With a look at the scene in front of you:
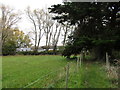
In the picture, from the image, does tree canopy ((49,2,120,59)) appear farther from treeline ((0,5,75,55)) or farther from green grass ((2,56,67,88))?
treeline ((0,5,75,55))

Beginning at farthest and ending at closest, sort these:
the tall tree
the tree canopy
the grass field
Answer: the tall tree
the tree canopy
the grass field

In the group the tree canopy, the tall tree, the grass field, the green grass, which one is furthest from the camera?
the tall tree

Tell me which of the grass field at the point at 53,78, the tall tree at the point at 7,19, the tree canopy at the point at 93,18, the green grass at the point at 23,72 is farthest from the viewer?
the tall tree at the point at 7,19

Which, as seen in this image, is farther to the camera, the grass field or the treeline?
the treeline

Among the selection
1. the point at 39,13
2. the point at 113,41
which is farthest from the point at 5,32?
the point at 113,41

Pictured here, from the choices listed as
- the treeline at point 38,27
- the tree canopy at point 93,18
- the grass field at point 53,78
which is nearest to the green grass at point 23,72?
the grass field at point 53,78

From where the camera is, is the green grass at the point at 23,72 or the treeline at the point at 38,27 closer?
the green grass at the point at 23,72

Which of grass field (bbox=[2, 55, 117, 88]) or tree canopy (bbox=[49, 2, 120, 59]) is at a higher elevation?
tree canopy (bbox=[49, 2, 120, 59])

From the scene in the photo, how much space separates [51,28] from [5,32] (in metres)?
12.9

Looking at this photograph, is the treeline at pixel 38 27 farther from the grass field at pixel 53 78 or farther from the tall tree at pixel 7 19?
the grass field at pixel 53 78

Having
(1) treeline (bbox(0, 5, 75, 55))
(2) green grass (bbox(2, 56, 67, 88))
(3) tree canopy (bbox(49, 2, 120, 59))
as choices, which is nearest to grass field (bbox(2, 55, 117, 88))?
(2) green grass (bbox(2, 56, 67, 88))

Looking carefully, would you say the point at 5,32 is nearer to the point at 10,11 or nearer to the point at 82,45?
the point at 10,11

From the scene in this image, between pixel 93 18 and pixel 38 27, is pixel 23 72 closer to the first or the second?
pixel 93 18

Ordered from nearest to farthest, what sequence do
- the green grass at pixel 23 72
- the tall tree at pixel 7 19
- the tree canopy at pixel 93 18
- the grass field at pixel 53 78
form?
the grass field at pixel 53 78 → the green grass at pixel 23 72 → the tree canopy at pixel 93 18 → the tall tree at pixel 7 19
